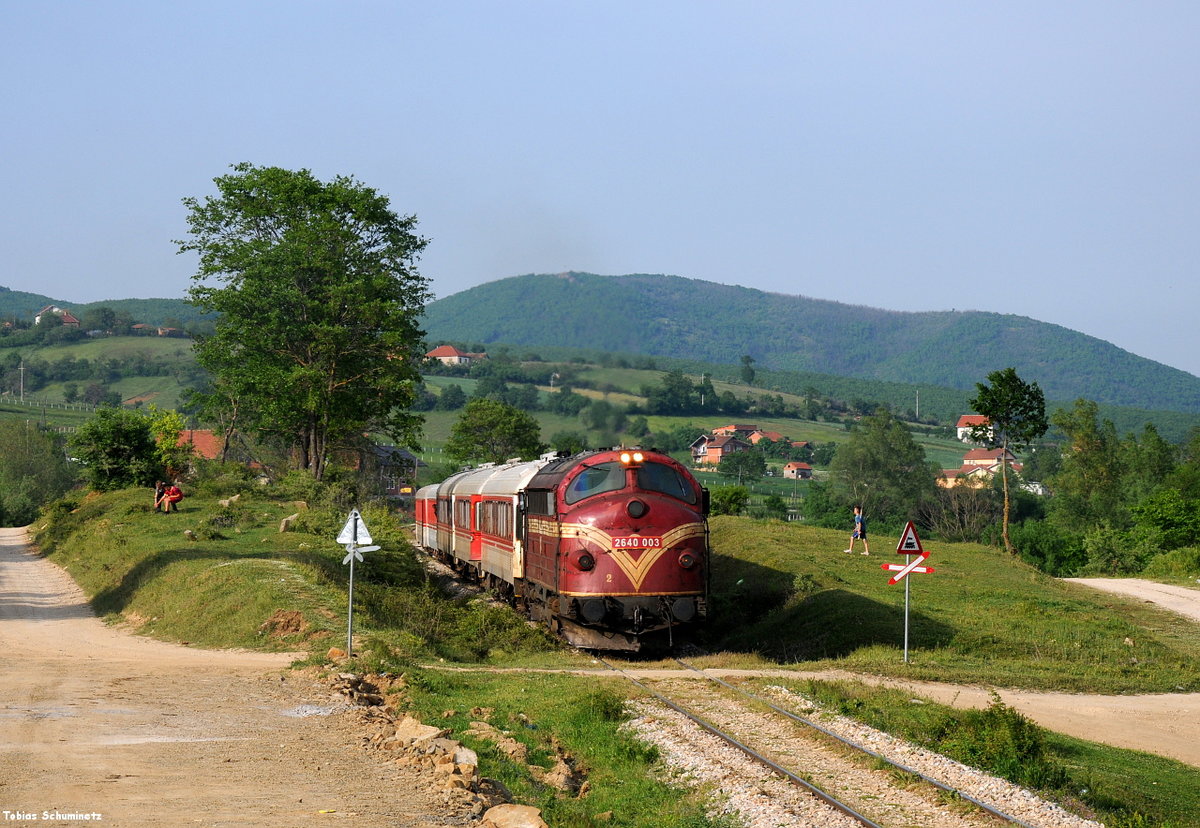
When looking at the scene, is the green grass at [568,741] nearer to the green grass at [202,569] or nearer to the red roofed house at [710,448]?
the green grass at [202,569]

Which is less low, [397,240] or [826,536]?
[397,240]

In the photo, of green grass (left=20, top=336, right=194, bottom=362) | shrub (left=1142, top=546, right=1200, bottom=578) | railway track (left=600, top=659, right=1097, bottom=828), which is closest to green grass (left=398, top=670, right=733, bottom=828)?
railway track (left=600, top=659, right=1097, bottom=828)

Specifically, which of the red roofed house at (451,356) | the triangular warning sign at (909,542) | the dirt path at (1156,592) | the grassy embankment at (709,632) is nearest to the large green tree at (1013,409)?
the dirt path at (1156,592)

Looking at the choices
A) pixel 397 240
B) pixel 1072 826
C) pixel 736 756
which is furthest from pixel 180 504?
pixel 1072 826

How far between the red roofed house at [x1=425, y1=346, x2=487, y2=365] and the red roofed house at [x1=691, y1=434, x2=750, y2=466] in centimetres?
1088

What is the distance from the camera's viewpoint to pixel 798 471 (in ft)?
295

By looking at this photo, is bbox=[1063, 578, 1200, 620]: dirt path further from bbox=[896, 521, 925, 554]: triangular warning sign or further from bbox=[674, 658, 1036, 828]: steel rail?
bbox=[674, 658, 1036, 828]: steel rail

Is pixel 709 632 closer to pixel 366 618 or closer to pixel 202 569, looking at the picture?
pixel 366 618

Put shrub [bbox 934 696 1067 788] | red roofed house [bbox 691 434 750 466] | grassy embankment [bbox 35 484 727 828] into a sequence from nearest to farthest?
shrub [bbox 934 696 1067 788]
grassy embankment [bbox 35 484 727 828]
red roofed house [bbox 691 434 750 466]

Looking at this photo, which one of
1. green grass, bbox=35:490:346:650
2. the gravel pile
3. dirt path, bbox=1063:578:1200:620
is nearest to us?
the gravel pile

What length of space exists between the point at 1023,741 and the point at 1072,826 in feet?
10.2

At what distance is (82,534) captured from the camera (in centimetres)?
4759

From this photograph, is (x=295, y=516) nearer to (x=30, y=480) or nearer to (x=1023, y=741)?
(x=1023, y=741)

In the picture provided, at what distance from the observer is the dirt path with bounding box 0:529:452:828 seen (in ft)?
33.8
